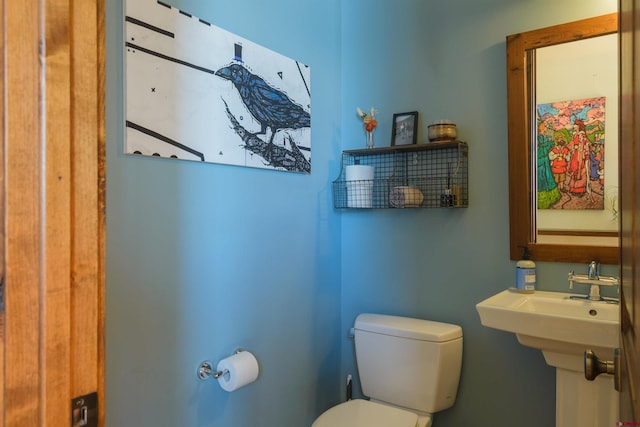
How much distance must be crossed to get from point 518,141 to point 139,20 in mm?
1500

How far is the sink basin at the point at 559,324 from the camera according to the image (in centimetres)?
133

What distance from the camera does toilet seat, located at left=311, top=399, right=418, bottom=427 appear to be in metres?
1.70

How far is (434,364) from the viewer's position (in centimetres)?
180

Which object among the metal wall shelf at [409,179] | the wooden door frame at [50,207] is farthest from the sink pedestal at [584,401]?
the wooden door frame at [50,207]

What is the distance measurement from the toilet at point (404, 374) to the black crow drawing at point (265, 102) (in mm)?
982

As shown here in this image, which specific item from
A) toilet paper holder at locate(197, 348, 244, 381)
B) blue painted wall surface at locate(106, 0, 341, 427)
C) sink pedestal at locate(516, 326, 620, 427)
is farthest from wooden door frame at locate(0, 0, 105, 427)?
sink pedestal at locate(516, 326, 620, 427)

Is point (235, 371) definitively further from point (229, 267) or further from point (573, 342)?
point (573, 342)

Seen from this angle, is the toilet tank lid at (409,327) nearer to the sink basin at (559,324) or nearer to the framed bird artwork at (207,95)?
the sink basin at (559,324)

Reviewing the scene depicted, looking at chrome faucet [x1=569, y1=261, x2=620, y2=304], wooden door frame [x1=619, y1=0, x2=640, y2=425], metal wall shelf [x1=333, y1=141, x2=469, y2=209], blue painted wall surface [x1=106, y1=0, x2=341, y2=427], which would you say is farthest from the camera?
metal wall shelf [x1=333, y1=141, x2=469, y2=209]

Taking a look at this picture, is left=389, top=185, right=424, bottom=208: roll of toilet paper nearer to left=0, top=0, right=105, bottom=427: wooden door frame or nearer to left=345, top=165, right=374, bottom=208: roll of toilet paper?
left=345, top=165, right=374, bottom=208: roll of toilet paper

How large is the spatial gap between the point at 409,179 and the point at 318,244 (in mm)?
546

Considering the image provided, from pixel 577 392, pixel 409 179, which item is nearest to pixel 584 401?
pixel 577 392

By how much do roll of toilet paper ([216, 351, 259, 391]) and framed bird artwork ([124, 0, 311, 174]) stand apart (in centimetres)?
71

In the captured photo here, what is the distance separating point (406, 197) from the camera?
79.0 inches
